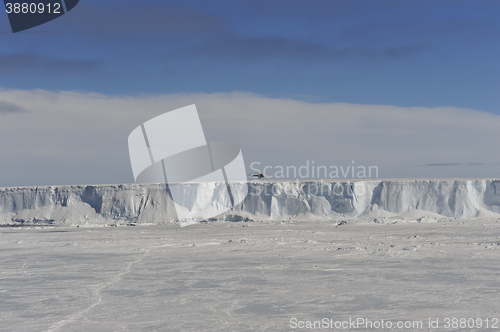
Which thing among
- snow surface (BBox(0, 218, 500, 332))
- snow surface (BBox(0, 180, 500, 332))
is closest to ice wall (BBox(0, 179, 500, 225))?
snow surface (BBox(0, 180, 500, 332))

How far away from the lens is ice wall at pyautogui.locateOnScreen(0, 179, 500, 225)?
29.0 metres

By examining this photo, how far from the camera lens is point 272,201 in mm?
30016

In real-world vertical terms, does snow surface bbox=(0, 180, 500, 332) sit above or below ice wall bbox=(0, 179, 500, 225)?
below

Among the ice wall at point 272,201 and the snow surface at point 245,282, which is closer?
the snow surface at point 245,282

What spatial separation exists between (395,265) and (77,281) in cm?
746

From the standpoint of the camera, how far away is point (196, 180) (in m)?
32.1

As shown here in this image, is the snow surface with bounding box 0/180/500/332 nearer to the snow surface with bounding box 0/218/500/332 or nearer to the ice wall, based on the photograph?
the snow surface with bounding box 0/218/500/332

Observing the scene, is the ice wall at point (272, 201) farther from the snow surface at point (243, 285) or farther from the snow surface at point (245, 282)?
the snow surface at point (243, 285)

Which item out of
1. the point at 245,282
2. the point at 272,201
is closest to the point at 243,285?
the point at 245,282

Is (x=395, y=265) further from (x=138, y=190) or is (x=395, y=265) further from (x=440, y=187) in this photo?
(x=138, y=190)

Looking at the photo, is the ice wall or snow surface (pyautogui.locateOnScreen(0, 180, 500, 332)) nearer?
snow surface (pyautogui.locateOnScreen(0, 180, 500, 332))

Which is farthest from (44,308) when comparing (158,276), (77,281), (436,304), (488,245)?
(488,245)

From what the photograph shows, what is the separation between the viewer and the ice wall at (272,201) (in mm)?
29031

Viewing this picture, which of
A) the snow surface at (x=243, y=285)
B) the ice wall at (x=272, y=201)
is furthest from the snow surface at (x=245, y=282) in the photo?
the ice wall at (x=272, y=201)
